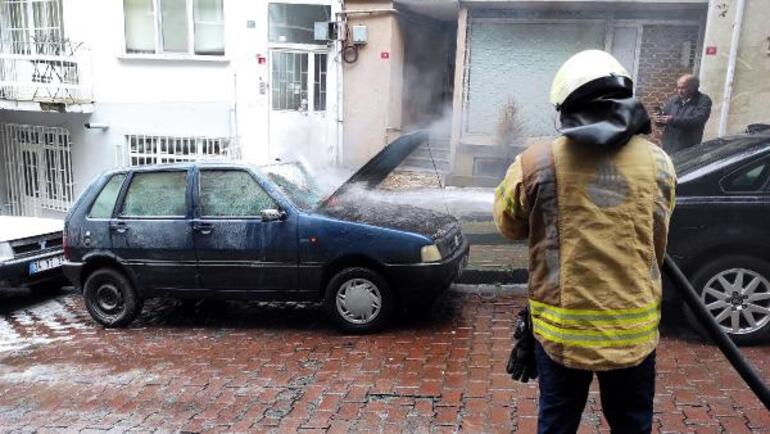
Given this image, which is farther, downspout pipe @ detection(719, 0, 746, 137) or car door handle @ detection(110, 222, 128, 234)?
downspout pipe @ detection(719, 0, 746, 137)

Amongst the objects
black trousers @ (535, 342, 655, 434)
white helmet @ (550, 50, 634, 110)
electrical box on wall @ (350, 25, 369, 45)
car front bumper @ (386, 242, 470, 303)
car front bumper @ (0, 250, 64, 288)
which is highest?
electrical box on wall @ (350, 25, 369, 45)

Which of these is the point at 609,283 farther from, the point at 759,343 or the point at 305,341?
the point at 305,341

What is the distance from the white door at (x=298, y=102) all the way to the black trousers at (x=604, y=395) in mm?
10618

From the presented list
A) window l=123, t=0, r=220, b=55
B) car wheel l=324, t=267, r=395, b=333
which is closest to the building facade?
window l=123, t=0, r=220, b=55

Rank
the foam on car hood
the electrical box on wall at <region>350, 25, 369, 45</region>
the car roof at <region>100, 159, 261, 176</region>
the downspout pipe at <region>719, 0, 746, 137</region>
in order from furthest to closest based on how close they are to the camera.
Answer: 1. the electrical box on wall at <region>350, 25, 369, 45</region>
2. the downspout pipe at <region>719, 0, 746, 137</region>
3. the foam on car hood
4. the car roof at <region>100, 159, 261, 176</region>

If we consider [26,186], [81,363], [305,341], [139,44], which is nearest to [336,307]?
[305,341]

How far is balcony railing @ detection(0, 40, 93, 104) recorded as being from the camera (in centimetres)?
1209

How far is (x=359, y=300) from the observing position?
5414mm

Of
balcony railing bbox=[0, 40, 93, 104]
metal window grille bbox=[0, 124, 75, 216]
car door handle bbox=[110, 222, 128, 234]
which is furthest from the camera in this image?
metal window grille bbox=[0, 124, 75, 216]

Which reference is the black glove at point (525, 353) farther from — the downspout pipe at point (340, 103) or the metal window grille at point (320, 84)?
the metal window grille at point (320, 84)

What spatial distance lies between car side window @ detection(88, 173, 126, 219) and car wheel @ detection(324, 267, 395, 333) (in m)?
2.37

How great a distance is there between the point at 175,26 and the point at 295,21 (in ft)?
7.74

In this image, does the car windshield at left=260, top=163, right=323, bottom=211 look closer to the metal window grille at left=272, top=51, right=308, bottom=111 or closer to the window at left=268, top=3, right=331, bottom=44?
the metal window grille at left=272, top=51, right=308, bottom=111

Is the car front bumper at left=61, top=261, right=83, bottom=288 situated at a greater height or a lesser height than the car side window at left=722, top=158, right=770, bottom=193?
lesser
